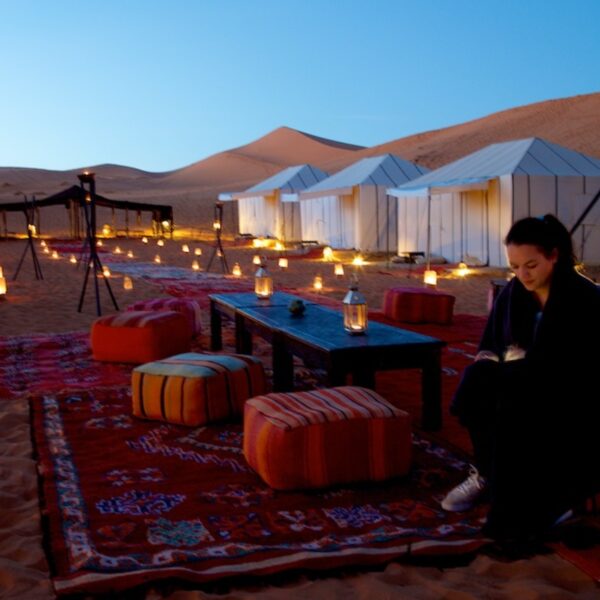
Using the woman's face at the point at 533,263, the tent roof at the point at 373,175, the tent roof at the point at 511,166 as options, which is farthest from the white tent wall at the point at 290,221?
the woman's face at the point at 533,263

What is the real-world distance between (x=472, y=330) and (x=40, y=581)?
5499mm

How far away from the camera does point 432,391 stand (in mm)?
4023

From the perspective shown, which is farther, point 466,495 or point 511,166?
point 511,166

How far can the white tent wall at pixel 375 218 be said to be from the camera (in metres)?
18.4

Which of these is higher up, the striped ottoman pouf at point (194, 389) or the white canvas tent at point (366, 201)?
the white canvas tent at point (366, 201)

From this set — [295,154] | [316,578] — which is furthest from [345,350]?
[295,154]

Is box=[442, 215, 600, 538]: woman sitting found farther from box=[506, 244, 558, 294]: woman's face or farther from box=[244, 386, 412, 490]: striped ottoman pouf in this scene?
box=[244, 386, 412, 490]: striped ottoman pouf

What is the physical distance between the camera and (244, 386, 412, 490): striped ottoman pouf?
3.15 m

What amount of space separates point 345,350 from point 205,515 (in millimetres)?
1200

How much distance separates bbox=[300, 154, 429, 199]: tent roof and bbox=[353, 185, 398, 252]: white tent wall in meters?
0.20

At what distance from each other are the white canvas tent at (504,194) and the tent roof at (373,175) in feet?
9.64

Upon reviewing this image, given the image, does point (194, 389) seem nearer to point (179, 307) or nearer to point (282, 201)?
point (179, 307)

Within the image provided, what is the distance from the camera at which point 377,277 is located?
43.0 ft

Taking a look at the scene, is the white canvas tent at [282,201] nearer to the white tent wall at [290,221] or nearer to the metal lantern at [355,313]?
the white tent wall at [290,221]
